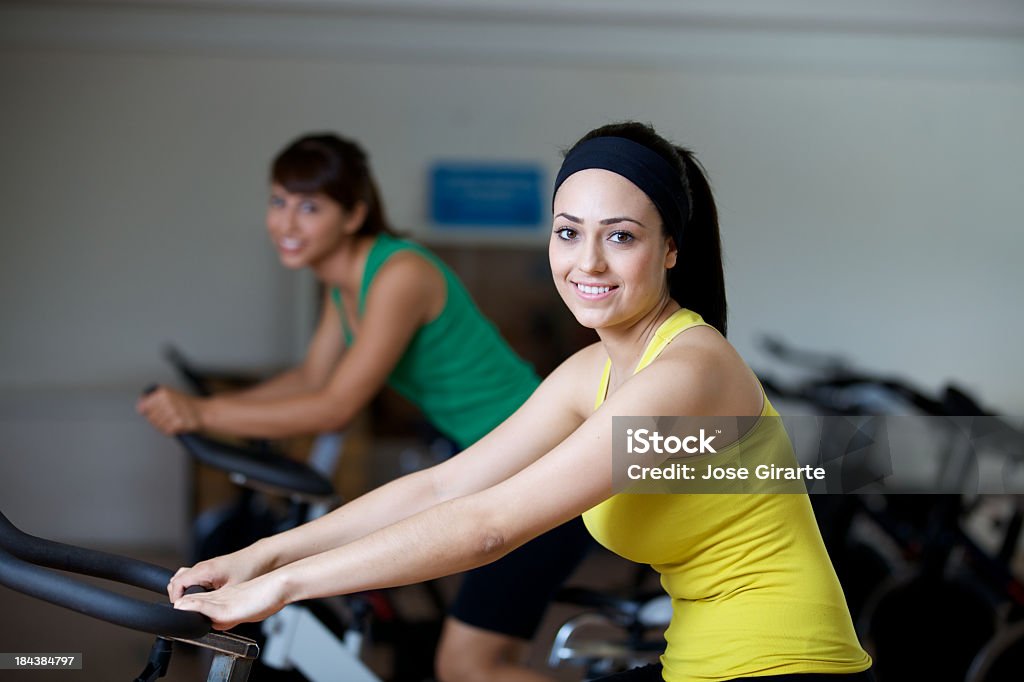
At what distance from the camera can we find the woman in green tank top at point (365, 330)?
7.33 feet

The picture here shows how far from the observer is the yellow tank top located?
1.27 metres

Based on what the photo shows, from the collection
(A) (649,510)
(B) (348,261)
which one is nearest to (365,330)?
(B) (348,261)

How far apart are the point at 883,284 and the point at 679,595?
472 centimetres

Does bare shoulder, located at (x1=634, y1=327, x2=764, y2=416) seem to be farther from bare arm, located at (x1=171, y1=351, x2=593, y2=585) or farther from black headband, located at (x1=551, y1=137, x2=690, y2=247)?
bare arm, located at (x1=171, y1=351, x2=593, y2=585)

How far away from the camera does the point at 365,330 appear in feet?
7.36

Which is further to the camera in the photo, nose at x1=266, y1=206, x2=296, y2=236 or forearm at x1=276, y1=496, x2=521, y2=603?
nose at x1=266, y1=206, x2=296, y2=236

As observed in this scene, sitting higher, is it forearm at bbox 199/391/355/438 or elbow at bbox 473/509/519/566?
forearm at bbox 199/391/355/438

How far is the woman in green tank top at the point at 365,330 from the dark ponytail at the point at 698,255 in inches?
35.6

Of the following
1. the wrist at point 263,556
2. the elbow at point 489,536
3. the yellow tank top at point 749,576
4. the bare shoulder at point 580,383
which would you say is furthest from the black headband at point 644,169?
the wrist at point 263,556

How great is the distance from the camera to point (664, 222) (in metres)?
1.33

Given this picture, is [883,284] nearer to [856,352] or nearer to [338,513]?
[856,352]

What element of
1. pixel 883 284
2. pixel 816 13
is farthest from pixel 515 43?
pixel 883 284

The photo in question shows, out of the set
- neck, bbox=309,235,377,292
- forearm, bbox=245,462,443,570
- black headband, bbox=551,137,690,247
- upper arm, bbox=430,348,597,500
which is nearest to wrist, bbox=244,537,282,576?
forearm, bbox=245,462,443,570

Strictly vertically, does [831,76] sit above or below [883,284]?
above
